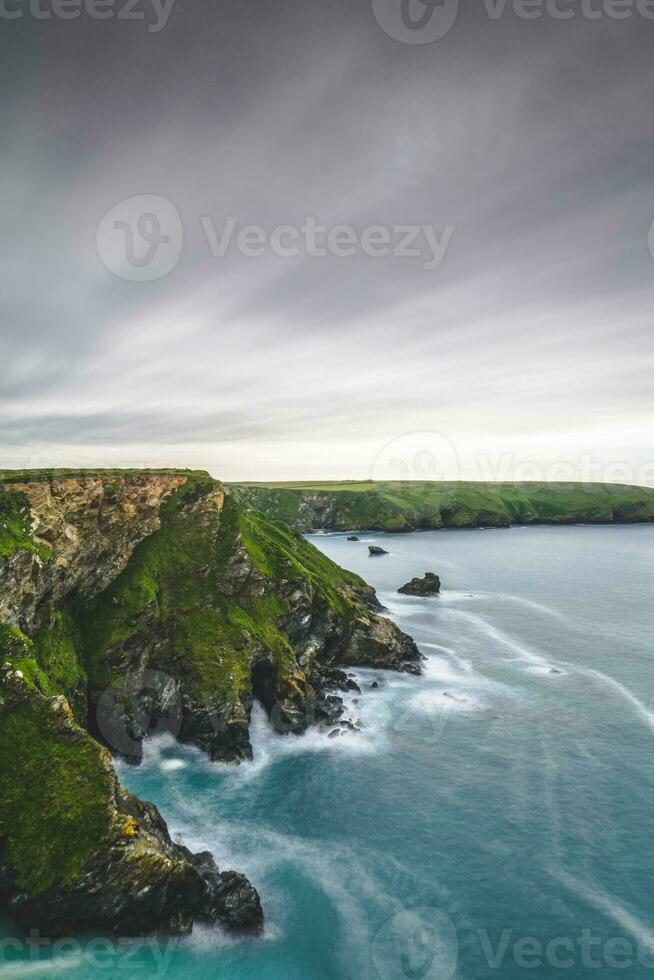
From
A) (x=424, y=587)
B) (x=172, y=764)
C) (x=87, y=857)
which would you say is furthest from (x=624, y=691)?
(x=87, y=857)

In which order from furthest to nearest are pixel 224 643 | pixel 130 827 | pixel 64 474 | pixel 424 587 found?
1. pixel 424 587
2. pixel 64 474
3. pixel 224 643
4. pixel 130 827

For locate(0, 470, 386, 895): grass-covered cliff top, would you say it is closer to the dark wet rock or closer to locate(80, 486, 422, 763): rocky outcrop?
locate(80, 486, 422, 763): rocky outcrop

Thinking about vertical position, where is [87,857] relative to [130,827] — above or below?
below

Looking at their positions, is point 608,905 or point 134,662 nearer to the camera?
point 608,905

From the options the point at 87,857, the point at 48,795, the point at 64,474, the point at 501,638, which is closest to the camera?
the point at 87,857

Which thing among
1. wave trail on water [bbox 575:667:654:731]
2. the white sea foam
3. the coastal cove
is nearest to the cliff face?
the coastal cove

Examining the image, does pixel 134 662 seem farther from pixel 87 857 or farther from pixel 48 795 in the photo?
pixel 87 857
